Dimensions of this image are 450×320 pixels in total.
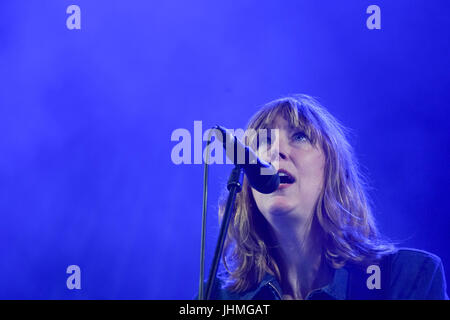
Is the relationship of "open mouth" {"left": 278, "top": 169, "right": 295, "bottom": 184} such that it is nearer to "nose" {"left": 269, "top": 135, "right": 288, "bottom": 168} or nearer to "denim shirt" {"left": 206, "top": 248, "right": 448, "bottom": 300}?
"nose" {"left": 269, "top": 135, "right": 288, "bottom": 168}

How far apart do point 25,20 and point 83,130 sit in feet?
2.19

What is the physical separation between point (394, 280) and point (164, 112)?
1.23 meters

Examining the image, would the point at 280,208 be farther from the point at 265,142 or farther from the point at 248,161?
the point at 248,161

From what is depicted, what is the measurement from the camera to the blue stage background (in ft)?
7.48

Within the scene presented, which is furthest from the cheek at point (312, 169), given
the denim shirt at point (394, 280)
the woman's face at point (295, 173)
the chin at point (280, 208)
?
the denim shirt at point (394, 280)

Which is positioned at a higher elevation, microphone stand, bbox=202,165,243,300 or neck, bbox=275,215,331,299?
microphone stand, bbox=202,165,243,300

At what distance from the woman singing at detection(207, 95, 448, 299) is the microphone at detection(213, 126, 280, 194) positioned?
0.69m

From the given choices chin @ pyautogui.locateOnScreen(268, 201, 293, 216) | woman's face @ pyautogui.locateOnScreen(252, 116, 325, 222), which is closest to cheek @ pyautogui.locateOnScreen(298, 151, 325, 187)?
woman's face @ pyautogui.locateOnScreen(252, 116, 325, 222)

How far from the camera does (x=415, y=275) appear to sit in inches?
84.1

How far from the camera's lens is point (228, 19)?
2539 mm

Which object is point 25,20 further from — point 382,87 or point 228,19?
point 382,87

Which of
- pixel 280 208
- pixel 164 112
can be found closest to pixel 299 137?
pixel 280 208
